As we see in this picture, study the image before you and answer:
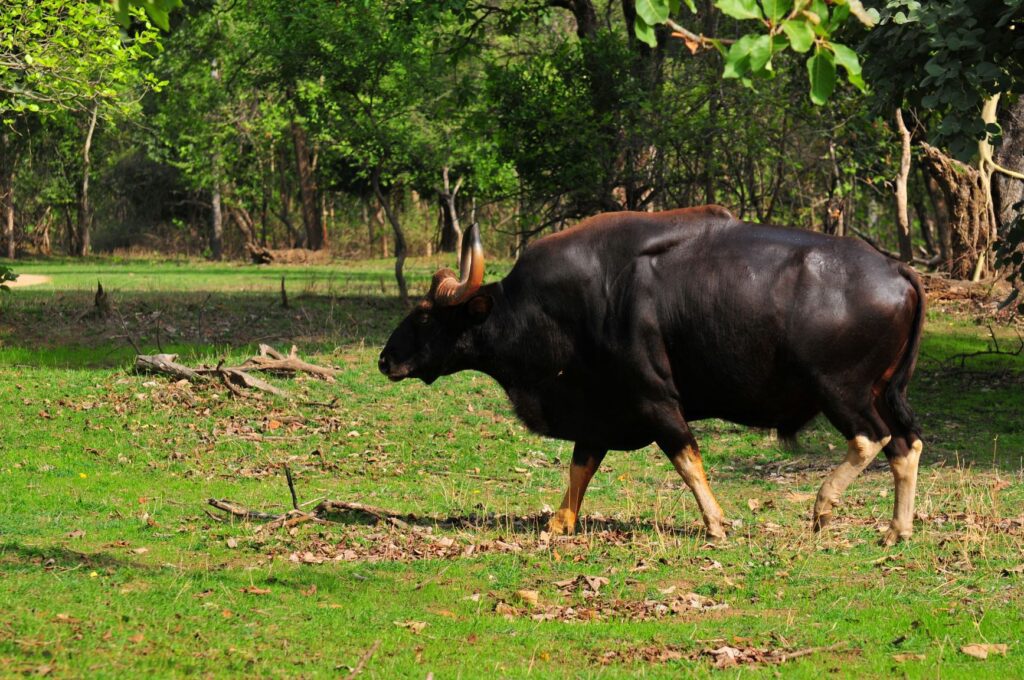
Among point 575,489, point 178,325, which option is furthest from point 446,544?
point 178,325

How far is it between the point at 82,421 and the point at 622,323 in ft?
23.0

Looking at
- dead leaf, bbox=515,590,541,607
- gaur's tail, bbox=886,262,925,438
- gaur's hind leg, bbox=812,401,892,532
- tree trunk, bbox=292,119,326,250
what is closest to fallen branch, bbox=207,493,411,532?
dead leaf, bbox=515,590,541,607

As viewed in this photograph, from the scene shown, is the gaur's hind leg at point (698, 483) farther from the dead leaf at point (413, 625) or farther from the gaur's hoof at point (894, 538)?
the dead leaf at point (413, 625)

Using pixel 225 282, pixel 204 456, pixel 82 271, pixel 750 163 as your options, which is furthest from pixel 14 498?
pixel 82 271

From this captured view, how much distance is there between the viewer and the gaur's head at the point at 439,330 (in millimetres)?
9906

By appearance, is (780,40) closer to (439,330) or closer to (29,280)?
(439,330)

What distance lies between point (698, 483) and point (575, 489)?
0.91 metres

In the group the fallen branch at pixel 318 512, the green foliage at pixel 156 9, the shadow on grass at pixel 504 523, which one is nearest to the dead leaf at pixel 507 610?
the shadow on grass at pixel 504 523

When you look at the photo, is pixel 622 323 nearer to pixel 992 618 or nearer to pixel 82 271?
pixel 992 618

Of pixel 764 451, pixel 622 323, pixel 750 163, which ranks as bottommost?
pixel 764 451

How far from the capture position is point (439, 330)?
10109mm

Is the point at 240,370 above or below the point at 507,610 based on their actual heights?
above

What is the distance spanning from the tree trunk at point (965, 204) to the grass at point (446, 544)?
5878 millimetres

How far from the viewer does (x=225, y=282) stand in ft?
102
